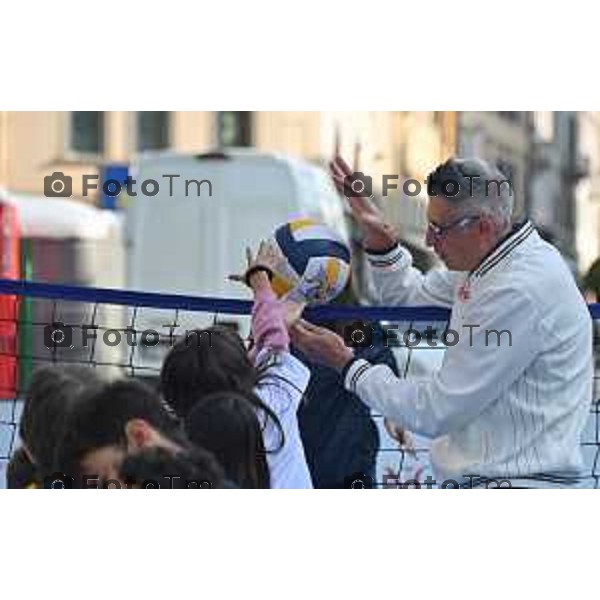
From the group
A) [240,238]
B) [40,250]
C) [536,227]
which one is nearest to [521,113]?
[536,227]

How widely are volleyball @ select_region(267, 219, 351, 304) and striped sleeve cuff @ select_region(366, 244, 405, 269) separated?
61 millimetres

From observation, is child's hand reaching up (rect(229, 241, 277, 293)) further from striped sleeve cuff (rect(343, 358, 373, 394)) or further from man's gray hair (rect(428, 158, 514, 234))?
man's gray hair (rect(428, 158, 514, 234))

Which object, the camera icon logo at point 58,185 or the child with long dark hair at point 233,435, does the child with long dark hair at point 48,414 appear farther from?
the camera icon logo at point 58,185

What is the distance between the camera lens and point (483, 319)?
410cm

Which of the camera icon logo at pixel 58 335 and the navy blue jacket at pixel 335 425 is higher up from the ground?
the camera icon logo at pixel 58 335

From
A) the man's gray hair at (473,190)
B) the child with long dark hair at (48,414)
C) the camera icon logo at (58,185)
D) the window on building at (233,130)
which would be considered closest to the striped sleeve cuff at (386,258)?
the man's gray hair at (473,190)

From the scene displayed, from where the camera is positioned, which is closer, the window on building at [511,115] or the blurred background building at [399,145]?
the blurred background building at [399,145]

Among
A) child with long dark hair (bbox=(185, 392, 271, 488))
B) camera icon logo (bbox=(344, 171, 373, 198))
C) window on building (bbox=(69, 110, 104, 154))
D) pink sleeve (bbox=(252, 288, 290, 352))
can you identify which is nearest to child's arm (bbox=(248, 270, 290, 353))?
pink sleeve (bbox=(252, 288, 290, 352))

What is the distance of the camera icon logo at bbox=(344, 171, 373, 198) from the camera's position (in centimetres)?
433

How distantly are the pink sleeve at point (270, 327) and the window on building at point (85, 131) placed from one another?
74 centimetres

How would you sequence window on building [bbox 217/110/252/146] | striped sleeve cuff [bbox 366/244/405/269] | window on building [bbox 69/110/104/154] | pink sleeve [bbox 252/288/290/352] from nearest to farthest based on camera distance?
pink sleeve [bbox 252/288/290/352] → striped sleeve cuff [bbox 366/244/405/269] → window on building [bbox 69/110/104/154] → window on building [bbox 217/110/252/146]

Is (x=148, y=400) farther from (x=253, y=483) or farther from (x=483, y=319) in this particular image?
(x=483, y=319)

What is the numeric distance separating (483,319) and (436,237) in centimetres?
19

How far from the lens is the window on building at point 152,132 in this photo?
548cm
